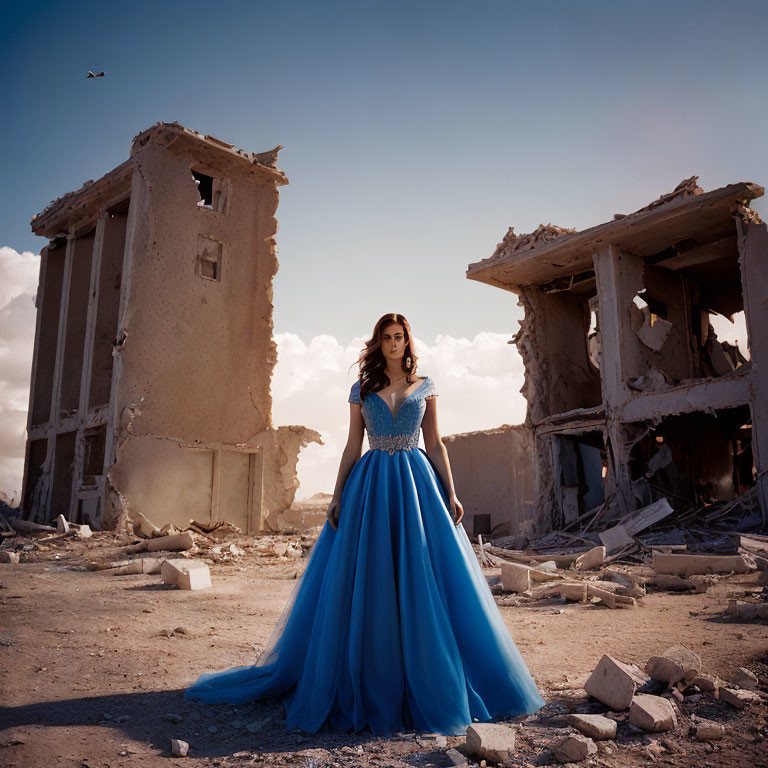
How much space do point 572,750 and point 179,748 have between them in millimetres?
1505

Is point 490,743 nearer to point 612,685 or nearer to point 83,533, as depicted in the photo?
point 612,685

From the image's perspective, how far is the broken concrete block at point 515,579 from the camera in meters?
6.96

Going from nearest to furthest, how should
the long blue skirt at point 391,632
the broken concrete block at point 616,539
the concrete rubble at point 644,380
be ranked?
the long blue skirt at point 391,632, the broken concrete block at point 616,539, the concrete rubble at point 644,380

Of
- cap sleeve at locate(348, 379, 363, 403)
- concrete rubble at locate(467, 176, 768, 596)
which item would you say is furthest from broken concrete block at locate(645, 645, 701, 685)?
concrete rubble at locate(467, 176, 768, 596)

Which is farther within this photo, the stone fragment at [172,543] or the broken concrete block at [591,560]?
the stone fragment at [172,543]

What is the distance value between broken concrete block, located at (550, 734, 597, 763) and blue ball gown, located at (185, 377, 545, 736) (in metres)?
0.43

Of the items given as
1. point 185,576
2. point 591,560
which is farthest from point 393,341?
point 591,560

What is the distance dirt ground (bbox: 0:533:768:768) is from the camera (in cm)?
247

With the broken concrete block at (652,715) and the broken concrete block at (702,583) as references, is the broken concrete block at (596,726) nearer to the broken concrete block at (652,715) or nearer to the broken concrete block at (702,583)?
the broken concrete block at (652,715)

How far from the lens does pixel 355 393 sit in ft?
11.2

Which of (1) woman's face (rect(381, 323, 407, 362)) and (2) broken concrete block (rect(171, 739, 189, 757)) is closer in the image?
(2) broken concrete block (rect(171, 739, 189, 757))

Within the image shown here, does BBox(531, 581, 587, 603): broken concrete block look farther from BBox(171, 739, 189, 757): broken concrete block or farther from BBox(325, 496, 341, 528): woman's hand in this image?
BBox(171, 739, 189, 757): broken concrete block

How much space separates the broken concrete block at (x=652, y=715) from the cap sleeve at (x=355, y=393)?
1.87m

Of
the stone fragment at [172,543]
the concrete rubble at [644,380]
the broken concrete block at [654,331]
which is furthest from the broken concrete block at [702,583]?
the broken concrete block at [654,331]
